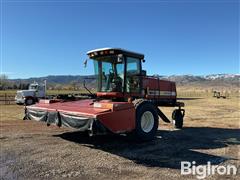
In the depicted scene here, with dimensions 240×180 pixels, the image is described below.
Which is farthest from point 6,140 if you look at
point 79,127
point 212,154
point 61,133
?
point 212,154

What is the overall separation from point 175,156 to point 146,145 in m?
1.49

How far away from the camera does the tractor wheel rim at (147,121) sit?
398 inches

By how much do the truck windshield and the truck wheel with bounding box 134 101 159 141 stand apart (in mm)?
1238

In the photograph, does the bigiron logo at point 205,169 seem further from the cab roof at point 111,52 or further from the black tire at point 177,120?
the black tire at point 177,120

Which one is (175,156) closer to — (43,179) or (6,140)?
(43,179)

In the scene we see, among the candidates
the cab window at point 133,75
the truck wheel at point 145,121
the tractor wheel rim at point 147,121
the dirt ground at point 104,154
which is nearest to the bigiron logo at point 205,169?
the dirt ground at point 104,154

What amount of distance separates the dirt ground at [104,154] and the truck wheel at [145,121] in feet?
1.16

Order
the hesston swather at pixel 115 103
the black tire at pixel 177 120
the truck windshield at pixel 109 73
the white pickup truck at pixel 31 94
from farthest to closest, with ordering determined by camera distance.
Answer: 1. the white pickup truck at pixel 31 94
2. the black tire at pixel 177 120
3. the truck windshield at pixel 109 73
4. the hesston swather at pixel 115 103

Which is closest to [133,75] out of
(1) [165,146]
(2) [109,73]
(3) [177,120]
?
(2) [109,73]

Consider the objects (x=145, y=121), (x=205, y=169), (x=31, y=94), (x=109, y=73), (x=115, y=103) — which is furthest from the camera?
(x=31, y=94)

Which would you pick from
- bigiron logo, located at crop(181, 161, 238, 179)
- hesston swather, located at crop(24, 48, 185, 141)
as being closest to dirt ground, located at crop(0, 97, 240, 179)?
bigiron logo, located at crop(181, 161, 238, 179)

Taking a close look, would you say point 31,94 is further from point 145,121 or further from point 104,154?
point 104,154

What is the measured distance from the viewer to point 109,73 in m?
11.1

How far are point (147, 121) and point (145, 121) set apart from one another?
74mm
